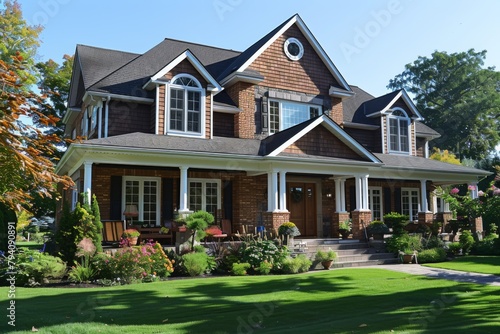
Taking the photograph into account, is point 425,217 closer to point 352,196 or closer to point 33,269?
point 352,196

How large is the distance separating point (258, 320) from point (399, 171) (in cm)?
1431

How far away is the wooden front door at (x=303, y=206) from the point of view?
19641mm

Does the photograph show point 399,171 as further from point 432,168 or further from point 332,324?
point 332,324

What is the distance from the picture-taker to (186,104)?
56.3 ft

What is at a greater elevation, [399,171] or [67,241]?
[399,171]

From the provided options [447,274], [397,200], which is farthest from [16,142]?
[397,200]

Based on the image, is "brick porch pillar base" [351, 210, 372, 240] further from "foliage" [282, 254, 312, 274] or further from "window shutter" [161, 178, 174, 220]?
"window shutter" [161, 178, 174, 220]

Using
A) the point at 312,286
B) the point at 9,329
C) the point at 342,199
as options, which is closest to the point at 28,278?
the point at 9,329

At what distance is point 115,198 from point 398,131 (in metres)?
14.5

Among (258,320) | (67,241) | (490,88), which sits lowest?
(258,320)

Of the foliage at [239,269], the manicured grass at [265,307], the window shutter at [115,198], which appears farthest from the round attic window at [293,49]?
the manicured grass at [265,307]

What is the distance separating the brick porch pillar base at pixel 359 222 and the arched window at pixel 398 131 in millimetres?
5874

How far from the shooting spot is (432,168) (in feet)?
67.5

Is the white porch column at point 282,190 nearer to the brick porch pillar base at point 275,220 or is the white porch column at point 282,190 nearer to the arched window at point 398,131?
the brick porch pillar base at point 275,220
